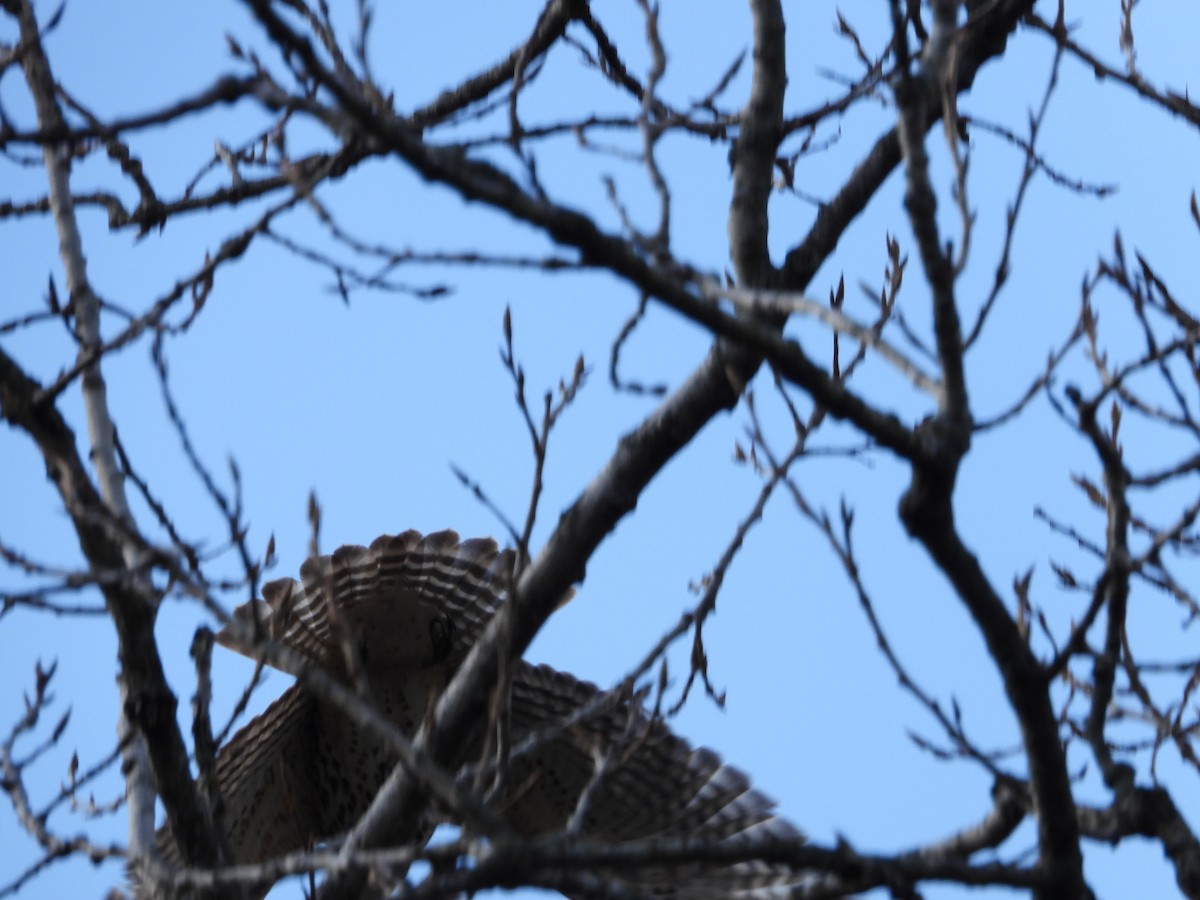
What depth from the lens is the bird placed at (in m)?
6.39

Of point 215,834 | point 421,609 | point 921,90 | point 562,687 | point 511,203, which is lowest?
point 215,834

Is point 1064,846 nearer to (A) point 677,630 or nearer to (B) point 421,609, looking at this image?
(A) point 677,630

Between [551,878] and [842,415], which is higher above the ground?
[842,415]

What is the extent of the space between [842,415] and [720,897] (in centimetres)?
380

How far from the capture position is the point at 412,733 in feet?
23.0

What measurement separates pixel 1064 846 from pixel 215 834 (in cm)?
188

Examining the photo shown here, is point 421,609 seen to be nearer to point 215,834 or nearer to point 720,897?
point 720,897

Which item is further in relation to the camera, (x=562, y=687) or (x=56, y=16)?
(x=562, y=687)

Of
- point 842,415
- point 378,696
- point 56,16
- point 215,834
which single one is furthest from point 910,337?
point 378,696

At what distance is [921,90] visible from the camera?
2057 millimetres

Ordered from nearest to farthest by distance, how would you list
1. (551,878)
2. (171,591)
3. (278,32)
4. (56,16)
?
(278,32) → (551,878) → (171,591) → (56,16)

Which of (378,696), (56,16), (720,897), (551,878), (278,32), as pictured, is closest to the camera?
(278,32)

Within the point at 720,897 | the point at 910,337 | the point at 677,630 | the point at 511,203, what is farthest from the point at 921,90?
the point at 720,897

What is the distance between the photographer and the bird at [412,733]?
6395mm
